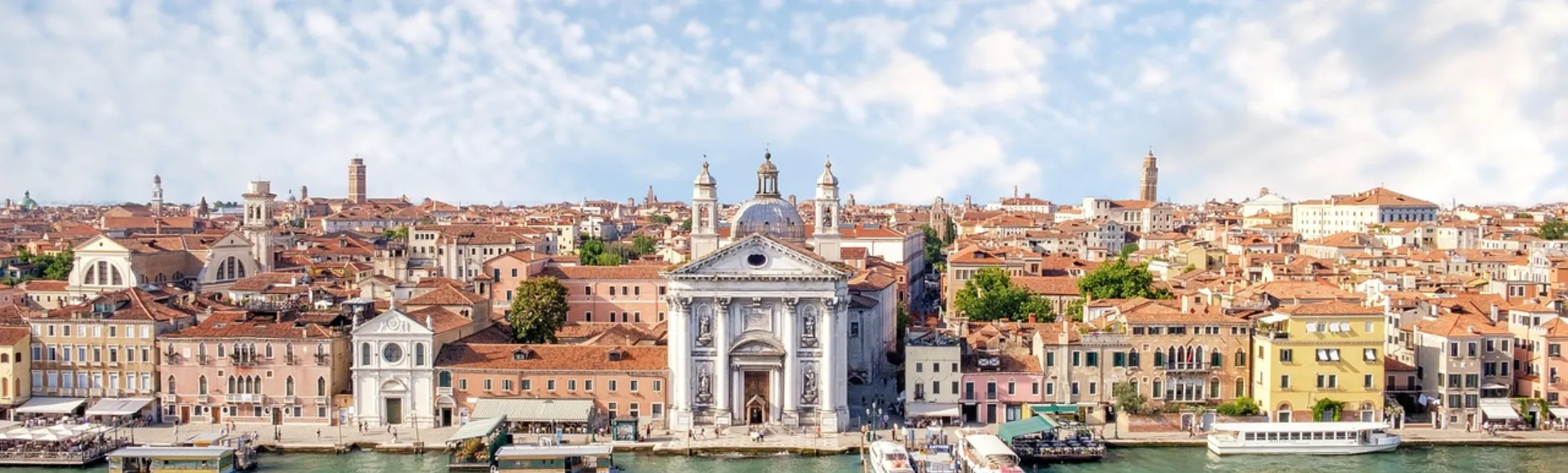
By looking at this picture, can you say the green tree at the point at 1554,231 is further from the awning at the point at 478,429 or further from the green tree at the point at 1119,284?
the awning at the point at 478,429

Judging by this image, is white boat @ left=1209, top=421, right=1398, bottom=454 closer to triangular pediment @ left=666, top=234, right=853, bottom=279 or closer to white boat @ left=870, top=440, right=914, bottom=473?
white boat @ left=870, top=440, right=914, bottom=473

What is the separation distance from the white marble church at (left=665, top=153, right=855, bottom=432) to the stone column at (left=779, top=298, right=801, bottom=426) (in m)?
0.02

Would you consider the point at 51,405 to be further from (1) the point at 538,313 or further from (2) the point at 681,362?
(2) the point at 681,362

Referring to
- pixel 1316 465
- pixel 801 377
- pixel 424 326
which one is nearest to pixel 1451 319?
pixel 1316 465

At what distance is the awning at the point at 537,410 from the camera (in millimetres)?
35281

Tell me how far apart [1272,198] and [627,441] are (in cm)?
12033

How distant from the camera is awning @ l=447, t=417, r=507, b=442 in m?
33.0

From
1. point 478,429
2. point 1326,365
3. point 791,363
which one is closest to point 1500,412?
point 1326,365

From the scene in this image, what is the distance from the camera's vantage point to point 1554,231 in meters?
85.8

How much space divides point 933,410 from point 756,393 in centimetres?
443

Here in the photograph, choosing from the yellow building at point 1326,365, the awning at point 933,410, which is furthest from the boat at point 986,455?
the yellow building at point 1326,365

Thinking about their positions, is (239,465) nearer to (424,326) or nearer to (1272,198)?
(424,326)

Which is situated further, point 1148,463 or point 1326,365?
point 1326,365

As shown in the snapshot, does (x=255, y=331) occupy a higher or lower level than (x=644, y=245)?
lower
